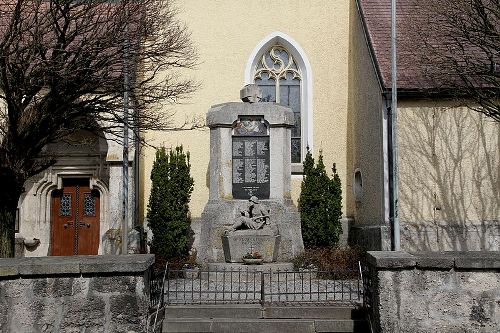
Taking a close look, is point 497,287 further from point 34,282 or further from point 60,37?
point 60,37

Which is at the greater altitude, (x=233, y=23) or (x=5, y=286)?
(x=233, y=23)

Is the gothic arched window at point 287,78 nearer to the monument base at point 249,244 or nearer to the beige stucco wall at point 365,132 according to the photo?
the beige stucco wall at point 365,132

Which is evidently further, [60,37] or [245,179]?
[245,179]

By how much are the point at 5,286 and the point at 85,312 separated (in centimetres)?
85

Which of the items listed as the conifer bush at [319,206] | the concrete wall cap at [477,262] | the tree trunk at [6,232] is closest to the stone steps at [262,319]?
the concrete wall cap at [477,262]

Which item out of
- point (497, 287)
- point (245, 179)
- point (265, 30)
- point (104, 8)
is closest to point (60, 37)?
point (104, 8)

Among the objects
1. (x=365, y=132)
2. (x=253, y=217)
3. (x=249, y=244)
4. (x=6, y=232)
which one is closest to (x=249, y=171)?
(x=253, y=217)

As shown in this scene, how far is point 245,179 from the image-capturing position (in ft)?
40.0

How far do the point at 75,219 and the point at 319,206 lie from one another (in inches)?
268

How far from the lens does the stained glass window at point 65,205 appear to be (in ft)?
52.6

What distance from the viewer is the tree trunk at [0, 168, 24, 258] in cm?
788

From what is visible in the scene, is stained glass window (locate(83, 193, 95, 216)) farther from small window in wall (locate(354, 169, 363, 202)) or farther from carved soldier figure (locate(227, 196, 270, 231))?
small window in wall (locate(354, 169, 363, 202))

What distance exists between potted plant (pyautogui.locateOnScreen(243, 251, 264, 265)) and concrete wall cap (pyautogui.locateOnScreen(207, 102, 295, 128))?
2827mm

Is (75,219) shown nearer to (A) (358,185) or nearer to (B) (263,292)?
(A) (358,185)
